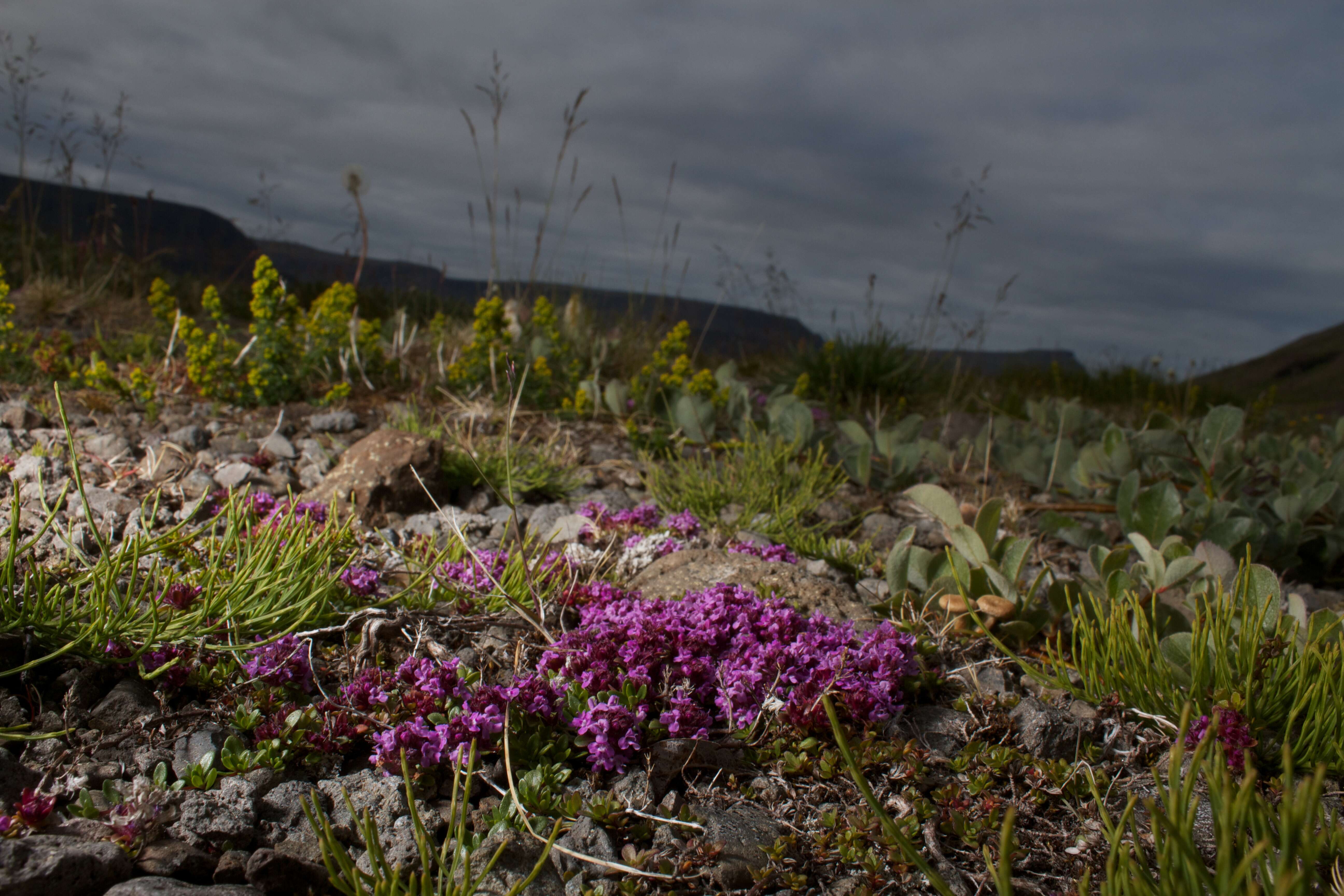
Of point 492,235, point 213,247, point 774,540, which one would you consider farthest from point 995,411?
point 213,247

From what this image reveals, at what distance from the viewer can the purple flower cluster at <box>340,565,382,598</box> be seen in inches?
88.4

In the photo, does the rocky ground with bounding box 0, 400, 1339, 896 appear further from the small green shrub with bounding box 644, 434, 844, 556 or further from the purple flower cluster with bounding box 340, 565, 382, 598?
the small green shrub with bounding box 644, 434, 844, 556

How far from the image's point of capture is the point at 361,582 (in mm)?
2244

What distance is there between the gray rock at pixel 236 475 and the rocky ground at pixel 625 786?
60 cm

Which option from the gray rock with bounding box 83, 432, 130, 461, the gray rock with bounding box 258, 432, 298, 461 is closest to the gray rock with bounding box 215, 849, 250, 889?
the gray rock with bounding box 83, 432, 130, 461

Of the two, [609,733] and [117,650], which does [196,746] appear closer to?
[117,650]

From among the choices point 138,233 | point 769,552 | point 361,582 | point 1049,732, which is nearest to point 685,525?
point 769,552

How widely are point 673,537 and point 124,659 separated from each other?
75.8 inches

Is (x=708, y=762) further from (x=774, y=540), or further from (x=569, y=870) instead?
(x=774, y=540)

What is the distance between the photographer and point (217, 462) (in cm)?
358

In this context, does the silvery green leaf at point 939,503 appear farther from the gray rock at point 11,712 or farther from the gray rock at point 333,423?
the gray rock at point 333,423

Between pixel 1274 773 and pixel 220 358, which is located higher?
pixel 220 358

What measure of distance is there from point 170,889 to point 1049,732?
192cm

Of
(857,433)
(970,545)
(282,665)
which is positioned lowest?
(282,665)
